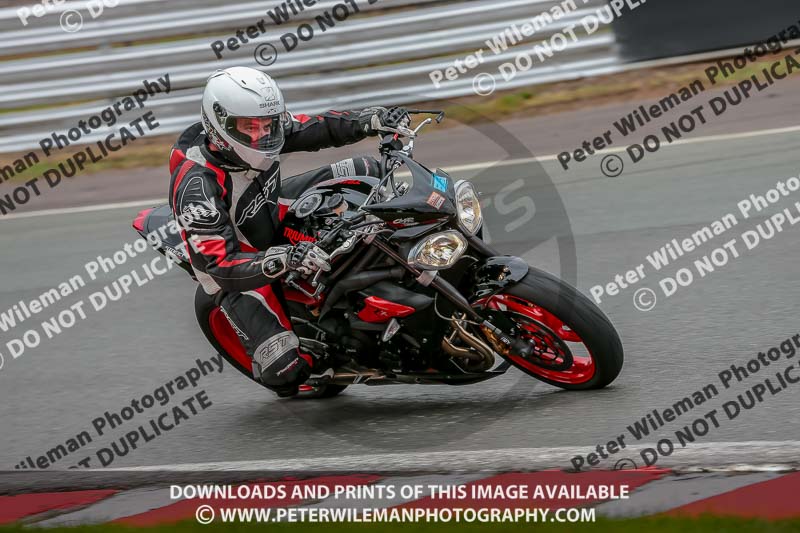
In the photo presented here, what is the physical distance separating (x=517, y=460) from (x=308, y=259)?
4.06ft

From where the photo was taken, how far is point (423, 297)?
497 cm

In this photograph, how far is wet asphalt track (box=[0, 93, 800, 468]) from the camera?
5109 millimetres

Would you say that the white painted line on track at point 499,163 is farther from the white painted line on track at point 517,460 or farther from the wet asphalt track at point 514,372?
the white painted line on track at point 517,460

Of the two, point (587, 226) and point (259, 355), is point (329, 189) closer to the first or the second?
point (259, 355)

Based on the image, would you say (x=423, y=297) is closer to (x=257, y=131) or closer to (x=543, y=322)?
(x=543, y=322)

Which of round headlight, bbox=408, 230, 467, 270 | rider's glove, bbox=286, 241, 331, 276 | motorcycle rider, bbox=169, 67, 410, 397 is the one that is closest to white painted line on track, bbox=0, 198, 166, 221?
motorcycle rider, bbox=169, 67, 410, 397

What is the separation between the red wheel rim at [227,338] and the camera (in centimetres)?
584

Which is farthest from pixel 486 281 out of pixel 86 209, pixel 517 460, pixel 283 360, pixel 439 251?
pixel 86 209

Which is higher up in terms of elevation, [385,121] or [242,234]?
[385,121]

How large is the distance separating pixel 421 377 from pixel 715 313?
6.12 feet

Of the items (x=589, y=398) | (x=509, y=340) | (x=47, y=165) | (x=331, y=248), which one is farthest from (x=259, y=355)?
(x=47, y=165)

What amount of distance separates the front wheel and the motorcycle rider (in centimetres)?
88

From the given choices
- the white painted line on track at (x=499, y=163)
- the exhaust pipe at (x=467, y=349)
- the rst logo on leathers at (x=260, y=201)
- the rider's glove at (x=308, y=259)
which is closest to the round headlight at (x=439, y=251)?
the exhaust pipe at (x=467, y=349)

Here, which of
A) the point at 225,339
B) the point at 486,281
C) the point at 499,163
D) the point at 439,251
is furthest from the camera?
the point at 499,163
